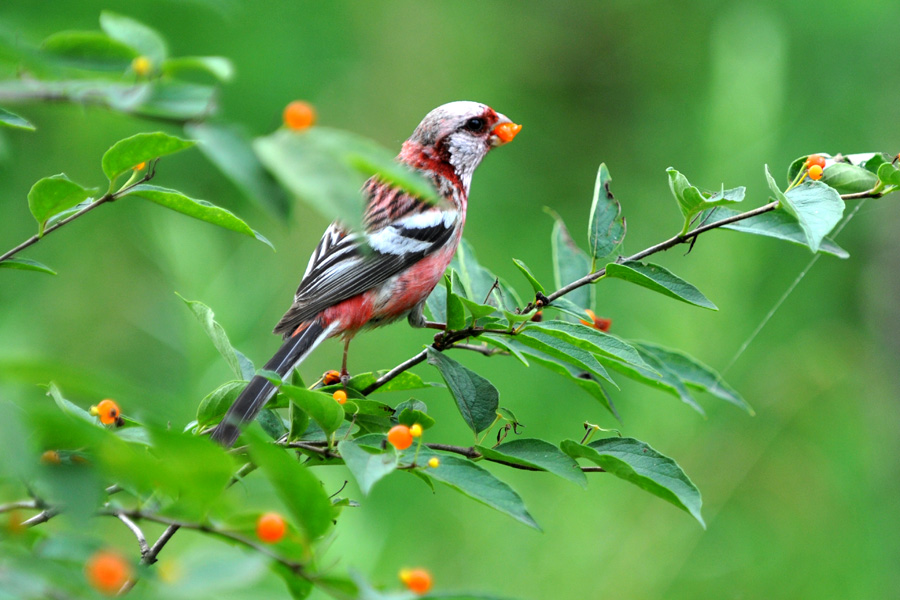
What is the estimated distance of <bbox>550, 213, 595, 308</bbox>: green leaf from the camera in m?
2.11

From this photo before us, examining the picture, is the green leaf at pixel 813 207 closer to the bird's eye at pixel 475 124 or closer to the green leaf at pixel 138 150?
the green leaf at pixel 138 150

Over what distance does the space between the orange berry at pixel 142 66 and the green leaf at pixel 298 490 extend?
0.41 meters

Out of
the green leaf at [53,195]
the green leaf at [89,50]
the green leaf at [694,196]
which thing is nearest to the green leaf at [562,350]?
the green leaf at [694,196]

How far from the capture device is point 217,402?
60.2 inches

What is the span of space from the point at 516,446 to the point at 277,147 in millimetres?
866

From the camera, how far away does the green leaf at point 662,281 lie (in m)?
1.67

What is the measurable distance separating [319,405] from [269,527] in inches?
14.5

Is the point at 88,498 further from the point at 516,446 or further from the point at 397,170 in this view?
the point at 516,446

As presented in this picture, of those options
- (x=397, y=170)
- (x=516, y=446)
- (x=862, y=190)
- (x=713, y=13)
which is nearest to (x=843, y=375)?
(x=713, y=13)

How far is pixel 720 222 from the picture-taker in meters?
1.75

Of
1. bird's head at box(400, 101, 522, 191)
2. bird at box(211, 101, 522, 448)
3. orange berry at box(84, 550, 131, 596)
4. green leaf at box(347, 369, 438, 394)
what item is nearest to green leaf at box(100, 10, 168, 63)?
orange berry at box(84, 550, 131, 596)

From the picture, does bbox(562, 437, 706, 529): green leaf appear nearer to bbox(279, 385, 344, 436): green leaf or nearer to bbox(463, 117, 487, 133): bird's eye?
bbox(279, 385, 344, 436): green leaf

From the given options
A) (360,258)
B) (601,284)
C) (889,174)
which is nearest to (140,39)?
(889,174)

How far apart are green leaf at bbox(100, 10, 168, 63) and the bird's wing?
5.36ft
